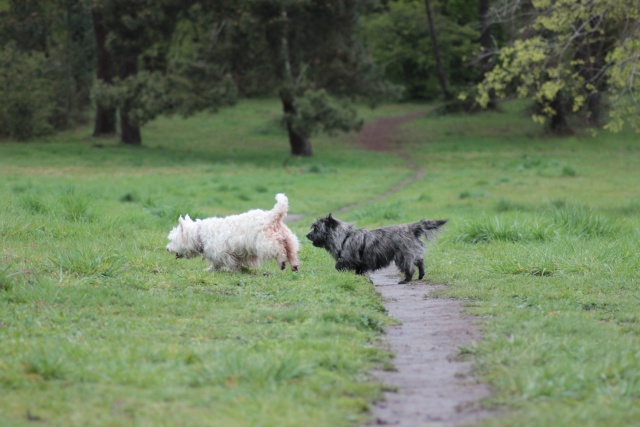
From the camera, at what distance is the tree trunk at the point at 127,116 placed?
42.3m

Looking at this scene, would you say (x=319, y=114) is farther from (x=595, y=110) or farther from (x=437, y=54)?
(x=437, y=54)

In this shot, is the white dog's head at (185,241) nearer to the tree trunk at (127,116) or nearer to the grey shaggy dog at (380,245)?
the grey shaggy dog at (380,245)

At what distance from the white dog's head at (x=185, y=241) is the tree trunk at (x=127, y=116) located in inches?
1156

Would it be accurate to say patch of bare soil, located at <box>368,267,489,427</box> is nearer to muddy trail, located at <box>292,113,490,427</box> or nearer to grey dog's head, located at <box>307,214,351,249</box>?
muddy trail, located at <box>292,113,490,427</box>

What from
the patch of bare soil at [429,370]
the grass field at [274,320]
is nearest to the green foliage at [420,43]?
the grass field at [274,320]

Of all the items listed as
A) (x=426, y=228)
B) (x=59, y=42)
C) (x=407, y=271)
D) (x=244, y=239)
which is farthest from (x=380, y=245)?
(x=59, y=42)

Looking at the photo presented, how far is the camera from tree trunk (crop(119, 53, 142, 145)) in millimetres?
42344

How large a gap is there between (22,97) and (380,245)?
35295 millimetres

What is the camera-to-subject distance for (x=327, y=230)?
1202 centimetres

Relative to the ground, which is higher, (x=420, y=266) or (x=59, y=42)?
(x=59, y=42)

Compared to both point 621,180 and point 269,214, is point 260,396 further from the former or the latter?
point 621,180

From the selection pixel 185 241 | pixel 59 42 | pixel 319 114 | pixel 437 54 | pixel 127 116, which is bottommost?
pixel 185 241

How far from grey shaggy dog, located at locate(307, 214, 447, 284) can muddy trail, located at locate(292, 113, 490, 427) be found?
33cm

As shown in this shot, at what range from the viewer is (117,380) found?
609 centimetres
